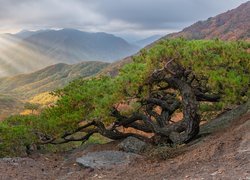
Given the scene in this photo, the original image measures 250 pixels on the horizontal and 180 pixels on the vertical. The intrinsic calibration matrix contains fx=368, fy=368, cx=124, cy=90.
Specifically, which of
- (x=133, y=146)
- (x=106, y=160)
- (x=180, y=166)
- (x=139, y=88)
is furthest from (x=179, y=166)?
(x=139, y=88)

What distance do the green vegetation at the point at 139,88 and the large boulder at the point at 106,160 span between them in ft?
7.66

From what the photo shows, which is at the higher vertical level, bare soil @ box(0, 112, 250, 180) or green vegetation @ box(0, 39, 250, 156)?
green vegetation @ box(0, 39, 250, 156)

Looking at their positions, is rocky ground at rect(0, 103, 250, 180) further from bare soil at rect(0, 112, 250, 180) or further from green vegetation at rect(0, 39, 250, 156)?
green vegetation at rect(0, 39, 250, 156)

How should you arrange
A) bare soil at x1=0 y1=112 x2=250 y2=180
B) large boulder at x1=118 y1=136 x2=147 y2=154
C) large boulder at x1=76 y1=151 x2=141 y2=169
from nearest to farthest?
bare soil at x1=0 y1=112 x2=250 y2=180 < large boulder at x1=76 y1=151 x2=141 y2=169 < large boulder at x1=118 y1=136 x2=147 y2=154

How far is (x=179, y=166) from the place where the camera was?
46.2 ft

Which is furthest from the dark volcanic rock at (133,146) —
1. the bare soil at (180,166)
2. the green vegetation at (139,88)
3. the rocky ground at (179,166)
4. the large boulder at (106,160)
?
the bare soil at (180,166)

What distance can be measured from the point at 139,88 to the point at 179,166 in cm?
693

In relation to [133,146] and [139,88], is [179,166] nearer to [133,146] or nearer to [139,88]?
[133,146]

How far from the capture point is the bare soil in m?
12.1

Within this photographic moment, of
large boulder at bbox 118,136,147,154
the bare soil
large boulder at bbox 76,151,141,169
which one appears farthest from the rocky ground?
large boulder at bbox 118,136,147,154

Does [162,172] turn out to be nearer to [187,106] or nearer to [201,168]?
[201,168]

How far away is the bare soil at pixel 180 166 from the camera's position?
12148 millimetres

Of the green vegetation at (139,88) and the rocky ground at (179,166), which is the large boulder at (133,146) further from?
the rocky ground at (179,166)

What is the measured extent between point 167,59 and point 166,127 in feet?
13.3
